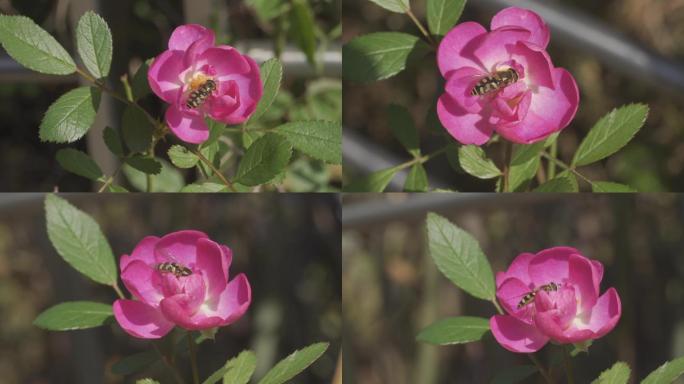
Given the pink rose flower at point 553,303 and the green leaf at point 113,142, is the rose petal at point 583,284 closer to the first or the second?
the pink rose flower at point 553,303

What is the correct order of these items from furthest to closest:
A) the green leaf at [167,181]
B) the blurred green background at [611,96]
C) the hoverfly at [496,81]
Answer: the blurred green background at [611,96], the green leaf at [167,181], the hoverfly at [496,81]

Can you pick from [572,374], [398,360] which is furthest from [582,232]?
[572,374]

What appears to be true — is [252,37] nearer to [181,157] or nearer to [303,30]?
[303,30]

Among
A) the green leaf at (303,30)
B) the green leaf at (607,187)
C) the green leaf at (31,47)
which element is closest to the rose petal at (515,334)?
the green leaf at (607,187)

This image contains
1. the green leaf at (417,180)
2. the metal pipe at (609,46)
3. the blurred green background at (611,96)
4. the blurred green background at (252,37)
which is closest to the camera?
the green leaf at (417,180)

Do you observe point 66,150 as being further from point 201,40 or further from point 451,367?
point 451,367

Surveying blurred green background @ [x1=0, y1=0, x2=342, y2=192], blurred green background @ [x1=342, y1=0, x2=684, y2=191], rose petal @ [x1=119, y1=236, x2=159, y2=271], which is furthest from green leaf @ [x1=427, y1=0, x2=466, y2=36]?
blurred green background @ [x1=342, y1=0, x2=684, y2=191]

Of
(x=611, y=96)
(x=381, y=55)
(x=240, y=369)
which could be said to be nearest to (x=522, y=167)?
(x=381, y=55)
